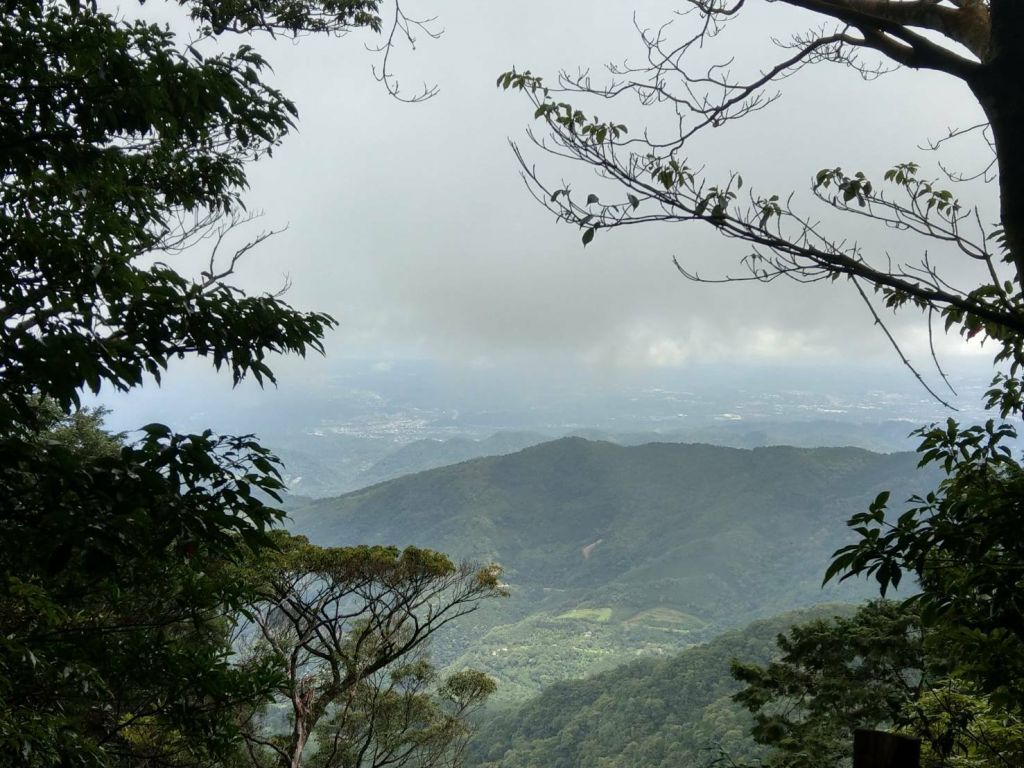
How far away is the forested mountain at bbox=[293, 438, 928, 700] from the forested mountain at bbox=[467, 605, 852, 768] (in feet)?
108

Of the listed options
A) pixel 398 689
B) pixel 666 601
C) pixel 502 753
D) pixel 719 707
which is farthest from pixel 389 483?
pixel 398 689

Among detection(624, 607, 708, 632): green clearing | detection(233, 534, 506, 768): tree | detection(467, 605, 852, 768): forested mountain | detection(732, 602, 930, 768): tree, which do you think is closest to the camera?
detection(233, 534, 506, 768): tree

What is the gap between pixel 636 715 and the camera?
143 feet

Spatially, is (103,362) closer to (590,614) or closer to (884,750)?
(884,750)

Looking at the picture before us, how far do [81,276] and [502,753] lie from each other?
4945cm

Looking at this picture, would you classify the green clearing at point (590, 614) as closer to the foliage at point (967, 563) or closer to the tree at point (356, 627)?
the tree at point (356, 627)

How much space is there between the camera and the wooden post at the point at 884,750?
1346 millimetres

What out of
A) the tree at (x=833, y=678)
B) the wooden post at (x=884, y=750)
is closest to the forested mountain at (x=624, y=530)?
the tree at (x=833, y=678)

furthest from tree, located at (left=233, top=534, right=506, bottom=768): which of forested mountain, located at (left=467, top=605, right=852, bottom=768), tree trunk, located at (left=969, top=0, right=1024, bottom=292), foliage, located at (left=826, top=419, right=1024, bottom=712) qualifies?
forested mountain, located at (left=467, top=605, right=852, bottom=768)

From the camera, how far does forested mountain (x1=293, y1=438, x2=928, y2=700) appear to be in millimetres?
96188

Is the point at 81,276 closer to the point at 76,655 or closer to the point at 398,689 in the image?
the point at 76,655

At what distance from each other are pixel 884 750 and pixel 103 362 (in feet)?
7.11

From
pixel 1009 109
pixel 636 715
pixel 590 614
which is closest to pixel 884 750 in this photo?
pixel 1009 109

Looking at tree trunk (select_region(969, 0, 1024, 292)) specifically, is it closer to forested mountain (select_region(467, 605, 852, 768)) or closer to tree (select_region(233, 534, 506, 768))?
tree (select_region(233, 534, 506, 768))
